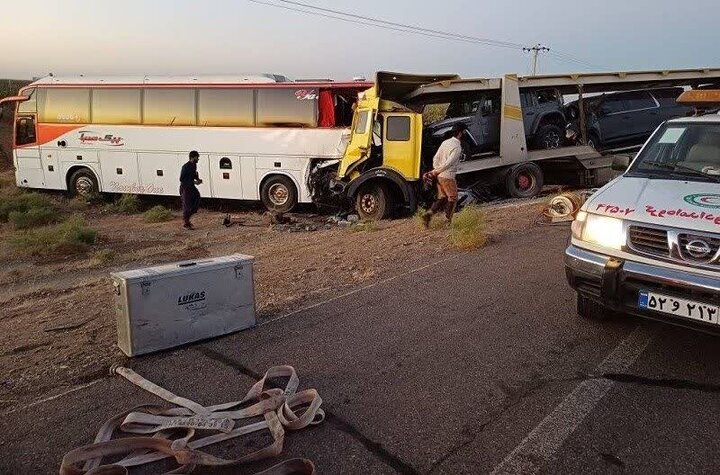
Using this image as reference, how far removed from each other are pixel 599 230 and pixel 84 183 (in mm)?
16552

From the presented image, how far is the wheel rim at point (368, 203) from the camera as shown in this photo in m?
13.0

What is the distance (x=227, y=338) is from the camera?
4.77m

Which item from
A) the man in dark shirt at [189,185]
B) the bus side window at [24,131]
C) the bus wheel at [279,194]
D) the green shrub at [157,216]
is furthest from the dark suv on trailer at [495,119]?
the bus side window at [24,131]

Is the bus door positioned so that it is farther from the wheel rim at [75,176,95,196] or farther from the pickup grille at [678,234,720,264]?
the pickup grille at [678,234,720,264]

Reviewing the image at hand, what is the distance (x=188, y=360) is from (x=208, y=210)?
43.2ft

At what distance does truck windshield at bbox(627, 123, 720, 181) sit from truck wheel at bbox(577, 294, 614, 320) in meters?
1.13

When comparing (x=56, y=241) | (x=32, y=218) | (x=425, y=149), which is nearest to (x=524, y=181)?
(x=425, y=149)

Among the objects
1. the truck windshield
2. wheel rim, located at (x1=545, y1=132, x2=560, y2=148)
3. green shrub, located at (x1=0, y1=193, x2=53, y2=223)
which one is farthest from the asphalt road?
green shrub, located at (x1=0, y1=193, x2=53, y2=223)

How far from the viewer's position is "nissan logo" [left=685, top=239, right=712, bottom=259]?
3.71 meters

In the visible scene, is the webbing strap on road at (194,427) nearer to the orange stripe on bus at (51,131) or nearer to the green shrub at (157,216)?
the green shrub at (157,216)

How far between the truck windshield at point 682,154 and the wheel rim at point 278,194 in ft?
36.0

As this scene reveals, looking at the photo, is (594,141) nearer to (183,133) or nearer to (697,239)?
(183,133)

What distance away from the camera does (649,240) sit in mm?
3971

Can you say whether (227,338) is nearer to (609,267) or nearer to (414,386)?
(414,386)
